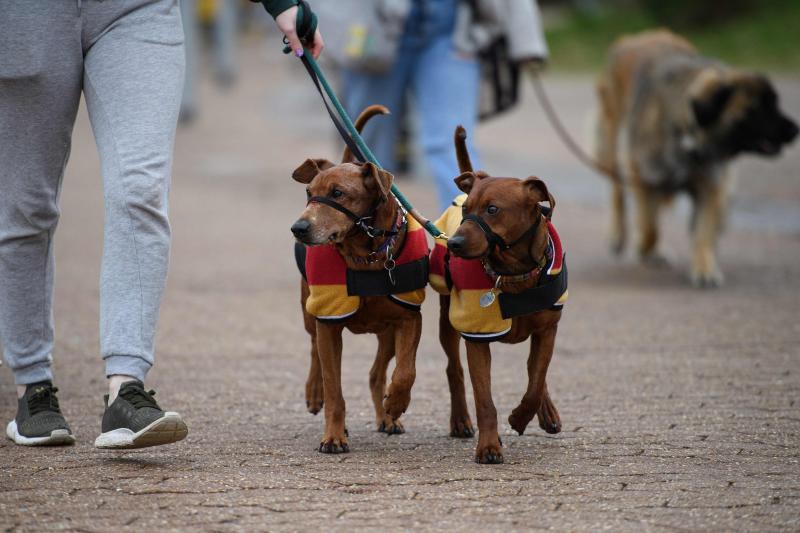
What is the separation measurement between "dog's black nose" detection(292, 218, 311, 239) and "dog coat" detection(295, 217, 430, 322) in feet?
0.86

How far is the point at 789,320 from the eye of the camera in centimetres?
759

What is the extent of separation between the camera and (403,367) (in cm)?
448

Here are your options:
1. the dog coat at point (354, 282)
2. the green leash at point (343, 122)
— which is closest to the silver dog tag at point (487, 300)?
the dog coat at point (354, 282)

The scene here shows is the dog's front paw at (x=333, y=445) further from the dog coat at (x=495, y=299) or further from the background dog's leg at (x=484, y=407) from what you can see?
the dog coat at (x=495, y=299)

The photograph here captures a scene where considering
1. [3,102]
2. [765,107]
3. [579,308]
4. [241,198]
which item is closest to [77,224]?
[241,198]

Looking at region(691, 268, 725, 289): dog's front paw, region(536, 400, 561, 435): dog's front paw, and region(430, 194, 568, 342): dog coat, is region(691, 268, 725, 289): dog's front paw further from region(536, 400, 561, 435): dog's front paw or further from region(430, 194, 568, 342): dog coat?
region(430, 194, 568, 342): dog coat

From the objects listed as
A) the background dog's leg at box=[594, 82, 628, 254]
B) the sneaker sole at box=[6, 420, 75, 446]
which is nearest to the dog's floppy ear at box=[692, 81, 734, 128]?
the background dog's leg at box=[594, 82, 628, 254]

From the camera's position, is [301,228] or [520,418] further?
[520,418]

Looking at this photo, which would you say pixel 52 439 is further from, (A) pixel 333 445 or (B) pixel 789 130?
(B) pixel 789 130

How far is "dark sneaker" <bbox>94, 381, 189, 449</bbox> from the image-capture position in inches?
163

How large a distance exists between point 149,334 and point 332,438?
2.43ft

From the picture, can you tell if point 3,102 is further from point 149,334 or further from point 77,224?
point 77,224

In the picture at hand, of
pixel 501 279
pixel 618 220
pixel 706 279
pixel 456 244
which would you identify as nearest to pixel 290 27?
pixel 456 244

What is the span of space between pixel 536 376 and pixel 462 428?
1.64 feet
